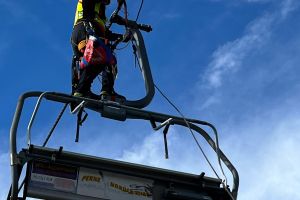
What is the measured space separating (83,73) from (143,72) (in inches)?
32.4

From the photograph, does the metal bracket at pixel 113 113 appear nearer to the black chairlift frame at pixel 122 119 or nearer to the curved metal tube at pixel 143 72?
the black chairlift frame at pixel 122 119

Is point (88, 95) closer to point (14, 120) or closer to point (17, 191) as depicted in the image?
point (14, 120)

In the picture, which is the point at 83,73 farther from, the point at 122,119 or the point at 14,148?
the point at 14,148

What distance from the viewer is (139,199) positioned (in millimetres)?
6316

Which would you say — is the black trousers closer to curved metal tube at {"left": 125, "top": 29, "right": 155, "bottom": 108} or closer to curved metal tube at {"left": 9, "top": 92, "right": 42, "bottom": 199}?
curved metal tube at {"left": 125, "top": 29, "right": 155, "bottom": 108}

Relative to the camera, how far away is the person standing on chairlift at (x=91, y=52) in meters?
7.91

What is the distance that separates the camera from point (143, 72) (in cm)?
824

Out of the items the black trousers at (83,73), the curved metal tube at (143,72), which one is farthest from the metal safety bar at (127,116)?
the black trousers at (83,73)

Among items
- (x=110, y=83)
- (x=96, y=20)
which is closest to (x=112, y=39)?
(x=96, y=20)

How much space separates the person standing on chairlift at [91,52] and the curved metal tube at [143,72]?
21 centimetres

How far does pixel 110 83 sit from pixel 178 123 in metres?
1.31

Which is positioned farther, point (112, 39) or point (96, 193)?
point (112, 39)


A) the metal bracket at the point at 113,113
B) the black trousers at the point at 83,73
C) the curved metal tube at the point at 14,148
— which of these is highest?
the black trousers at the point at 83,73

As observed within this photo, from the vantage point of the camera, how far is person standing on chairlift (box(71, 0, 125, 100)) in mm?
7910
